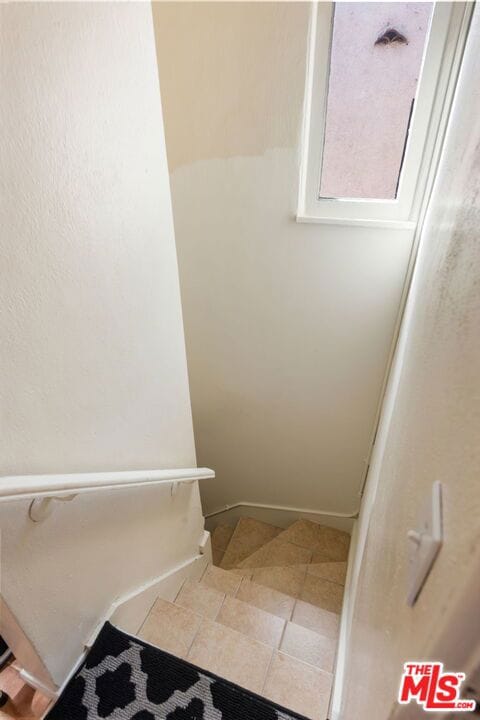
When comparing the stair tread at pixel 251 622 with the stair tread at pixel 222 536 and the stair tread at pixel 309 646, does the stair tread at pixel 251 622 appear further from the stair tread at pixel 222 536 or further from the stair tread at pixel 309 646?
the stair tread at pixel 222 536

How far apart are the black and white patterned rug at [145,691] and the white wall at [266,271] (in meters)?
1.60

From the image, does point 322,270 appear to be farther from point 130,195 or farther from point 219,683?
point 219,683

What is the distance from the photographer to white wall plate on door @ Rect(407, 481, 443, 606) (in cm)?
43

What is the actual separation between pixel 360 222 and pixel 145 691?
2.19 metres

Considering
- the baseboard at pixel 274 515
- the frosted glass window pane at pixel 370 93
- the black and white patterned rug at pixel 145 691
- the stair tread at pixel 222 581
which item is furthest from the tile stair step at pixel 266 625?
the frosted glass window pane at pixel 370 93

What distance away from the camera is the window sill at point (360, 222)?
1861 millimetres

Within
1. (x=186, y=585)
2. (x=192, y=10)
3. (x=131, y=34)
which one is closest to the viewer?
(x=131, y=34)

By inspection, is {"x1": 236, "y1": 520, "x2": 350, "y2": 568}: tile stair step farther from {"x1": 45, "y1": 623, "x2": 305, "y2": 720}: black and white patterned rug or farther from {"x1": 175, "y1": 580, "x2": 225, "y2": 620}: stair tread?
{"x1": 45, "y1": 623, "x2": 305, "y2": 720}: black and white patterned rug

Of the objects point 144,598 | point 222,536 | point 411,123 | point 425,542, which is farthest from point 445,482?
point 222,536

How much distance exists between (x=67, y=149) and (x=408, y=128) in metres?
1.59

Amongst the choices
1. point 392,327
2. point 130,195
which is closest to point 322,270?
point 392,327

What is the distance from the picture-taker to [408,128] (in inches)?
69.6

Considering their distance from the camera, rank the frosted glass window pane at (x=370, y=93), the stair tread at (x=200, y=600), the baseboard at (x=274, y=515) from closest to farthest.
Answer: the frosted glass window pane at (x=370, y=93)
the stair tread at (x=200, y=600)
the baseboard at (x=274, y=515)

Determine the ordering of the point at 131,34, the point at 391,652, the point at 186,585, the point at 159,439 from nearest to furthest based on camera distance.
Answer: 1. the point at 391,652
2. the point at 131,34
3. the point at 159,439
4. the point at 186,585
